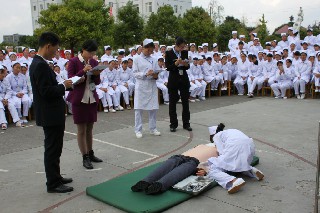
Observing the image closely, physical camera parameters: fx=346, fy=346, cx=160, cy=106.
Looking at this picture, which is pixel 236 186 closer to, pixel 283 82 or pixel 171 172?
pixel 171 172


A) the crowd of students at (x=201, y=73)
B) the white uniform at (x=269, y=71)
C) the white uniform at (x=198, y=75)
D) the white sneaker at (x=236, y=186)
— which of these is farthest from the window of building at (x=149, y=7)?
the white sneaker at (x=236, y=186)

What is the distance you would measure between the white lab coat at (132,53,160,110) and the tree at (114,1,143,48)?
823 inches

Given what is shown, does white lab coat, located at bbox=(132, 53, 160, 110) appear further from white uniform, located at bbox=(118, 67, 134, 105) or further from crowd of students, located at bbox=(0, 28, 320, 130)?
white uniform, located at bbox=(118, 67, 134, 105)

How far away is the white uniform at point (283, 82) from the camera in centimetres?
1240

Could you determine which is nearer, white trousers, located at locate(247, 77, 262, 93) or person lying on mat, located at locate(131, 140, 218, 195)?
person lying on mat, located at locate(131, 140, 218, 195)

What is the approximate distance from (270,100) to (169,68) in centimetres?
564

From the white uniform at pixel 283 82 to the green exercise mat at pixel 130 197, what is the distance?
348 inches

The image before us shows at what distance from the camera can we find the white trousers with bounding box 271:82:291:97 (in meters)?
12.4

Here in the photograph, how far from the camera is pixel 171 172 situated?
14.5 feet

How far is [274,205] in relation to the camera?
4.00 m

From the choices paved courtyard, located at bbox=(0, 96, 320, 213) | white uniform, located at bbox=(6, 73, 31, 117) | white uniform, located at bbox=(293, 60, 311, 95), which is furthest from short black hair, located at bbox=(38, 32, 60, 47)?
white uniform, located at bbox=(293, 60, 311, 95)

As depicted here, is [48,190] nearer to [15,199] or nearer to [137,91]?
[15,199]

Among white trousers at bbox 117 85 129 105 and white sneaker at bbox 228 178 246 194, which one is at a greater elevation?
white trousers at bbox 117 85 129 105

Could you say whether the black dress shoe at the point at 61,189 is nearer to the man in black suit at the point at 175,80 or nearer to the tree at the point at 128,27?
the man in black suit at the point at 175,80
